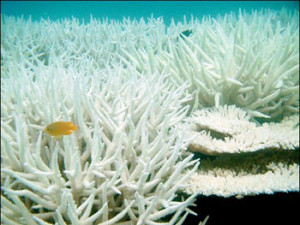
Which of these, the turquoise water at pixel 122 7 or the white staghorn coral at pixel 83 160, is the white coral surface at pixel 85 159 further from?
the turquoise water at pixel 122 7

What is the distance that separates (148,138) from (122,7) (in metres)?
64.9

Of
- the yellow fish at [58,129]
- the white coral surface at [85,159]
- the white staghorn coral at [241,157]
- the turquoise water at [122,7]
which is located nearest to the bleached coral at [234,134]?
the white staghorn coral at [241,157]

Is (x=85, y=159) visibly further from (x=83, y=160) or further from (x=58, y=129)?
(x=58, y=129)

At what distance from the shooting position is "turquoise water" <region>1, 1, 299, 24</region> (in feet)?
177

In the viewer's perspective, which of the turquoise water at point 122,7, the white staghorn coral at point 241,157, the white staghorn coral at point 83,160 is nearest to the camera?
the white staghorn coral at point 83,160

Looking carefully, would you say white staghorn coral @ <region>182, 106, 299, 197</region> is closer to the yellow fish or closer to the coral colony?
the coral colony

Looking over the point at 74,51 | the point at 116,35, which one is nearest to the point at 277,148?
the point at 74,51

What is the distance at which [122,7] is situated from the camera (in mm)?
62375

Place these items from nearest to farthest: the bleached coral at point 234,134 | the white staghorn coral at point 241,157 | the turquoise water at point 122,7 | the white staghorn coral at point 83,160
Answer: the white staghorn coral at point 83,160, the white staghorn coral at point 241,157, the bleached coral at point 234,134, the turquoise water at point 122,7

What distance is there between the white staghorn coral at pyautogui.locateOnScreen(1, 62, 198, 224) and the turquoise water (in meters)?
47.9

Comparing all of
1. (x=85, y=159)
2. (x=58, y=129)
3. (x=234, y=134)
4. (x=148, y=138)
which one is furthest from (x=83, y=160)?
(x=234, y=134)

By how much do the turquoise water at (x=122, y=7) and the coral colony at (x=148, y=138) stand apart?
4676 cm

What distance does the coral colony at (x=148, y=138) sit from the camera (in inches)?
77.3

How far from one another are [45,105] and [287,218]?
2.61 metres
